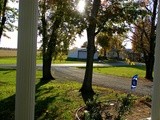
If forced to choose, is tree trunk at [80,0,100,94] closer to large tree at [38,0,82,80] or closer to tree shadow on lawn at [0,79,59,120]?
large tree at [38,0,82,80]

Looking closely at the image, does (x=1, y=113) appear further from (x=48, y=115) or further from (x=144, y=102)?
(x=144, y=102)

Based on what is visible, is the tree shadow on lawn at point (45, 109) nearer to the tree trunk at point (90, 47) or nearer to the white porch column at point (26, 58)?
the tree trunk at point (90, 47)

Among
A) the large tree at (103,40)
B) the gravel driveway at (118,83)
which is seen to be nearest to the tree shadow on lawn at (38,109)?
the large tree at (103,40)

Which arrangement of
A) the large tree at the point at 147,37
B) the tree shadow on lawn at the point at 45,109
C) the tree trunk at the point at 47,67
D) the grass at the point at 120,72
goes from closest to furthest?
the tree shadow on lawn at the point at 45,109 → the tree trunk at the point at 47,67 → the large tree at the point at 147,37 → the grass at the point at 120,72

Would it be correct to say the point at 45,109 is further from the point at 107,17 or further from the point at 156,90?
the point at 156,90

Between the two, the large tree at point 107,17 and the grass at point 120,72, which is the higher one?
the large tree at point 107,17

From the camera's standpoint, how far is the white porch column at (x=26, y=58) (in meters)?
2.33

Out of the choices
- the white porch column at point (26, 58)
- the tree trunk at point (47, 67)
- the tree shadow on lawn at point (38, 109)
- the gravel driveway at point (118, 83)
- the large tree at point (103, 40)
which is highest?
the large tree at point (103, 40)

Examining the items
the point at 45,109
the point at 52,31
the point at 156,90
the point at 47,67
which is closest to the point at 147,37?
the point at 47,67

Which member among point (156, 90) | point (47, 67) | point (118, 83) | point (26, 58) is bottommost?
point (118, 83)

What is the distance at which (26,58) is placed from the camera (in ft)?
7.73

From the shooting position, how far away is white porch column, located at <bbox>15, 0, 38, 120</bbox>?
2332 millimetres

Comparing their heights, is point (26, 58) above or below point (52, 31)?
below

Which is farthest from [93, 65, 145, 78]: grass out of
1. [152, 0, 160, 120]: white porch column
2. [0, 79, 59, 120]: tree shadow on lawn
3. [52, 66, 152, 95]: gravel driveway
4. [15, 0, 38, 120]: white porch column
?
[15, 0, 38, 120]: white porch column
